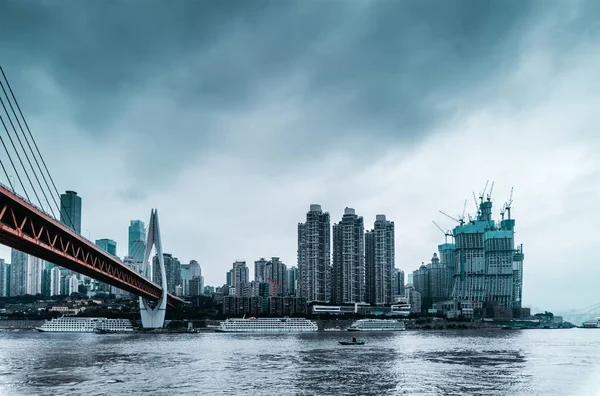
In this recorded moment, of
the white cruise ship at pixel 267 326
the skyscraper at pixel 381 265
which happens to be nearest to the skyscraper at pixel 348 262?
the skyscraper at pixel 381 265

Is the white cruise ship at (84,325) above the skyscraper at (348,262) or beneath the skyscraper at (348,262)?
beneath

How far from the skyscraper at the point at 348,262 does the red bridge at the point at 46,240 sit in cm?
12257

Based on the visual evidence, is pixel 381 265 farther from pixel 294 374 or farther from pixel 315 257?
pixel 294 374

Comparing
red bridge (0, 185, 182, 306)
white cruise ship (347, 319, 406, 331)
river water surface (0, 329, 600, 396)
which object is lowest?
white cruise ship (347, 319, 406, 331)

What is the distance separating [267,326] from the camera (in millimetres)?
121500

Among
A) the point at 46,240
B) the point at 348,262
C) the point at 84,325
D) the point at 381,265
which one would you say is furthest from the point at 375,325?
the point at 46,240

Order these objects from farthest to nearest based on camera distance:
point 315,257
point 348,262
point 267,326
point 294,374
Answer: point 348,262 → point 315,257 → point 267,326 → point 294,374

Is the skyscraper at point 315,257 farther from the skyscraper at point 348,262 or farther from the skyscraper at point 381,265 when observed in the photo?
the skyscraper at point 381,265

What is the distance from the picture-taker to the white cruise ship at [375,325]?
417ft

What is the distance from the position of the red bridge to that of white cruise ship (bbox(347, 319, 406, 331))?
253 ft

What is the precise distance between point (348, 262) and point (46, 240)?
474ft

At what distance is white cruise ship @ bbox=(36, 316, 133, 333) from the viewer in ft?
399

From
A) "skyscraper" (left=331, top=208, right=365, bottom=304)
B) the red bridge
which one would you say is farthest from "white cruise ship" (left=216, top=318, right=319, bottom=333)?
the red bridge

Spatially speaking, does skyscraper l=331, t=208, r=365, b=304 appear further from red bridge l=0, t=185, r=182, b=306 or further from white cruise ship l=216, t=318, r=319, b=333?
red bridge l=0, t=185, r=182, b=306
